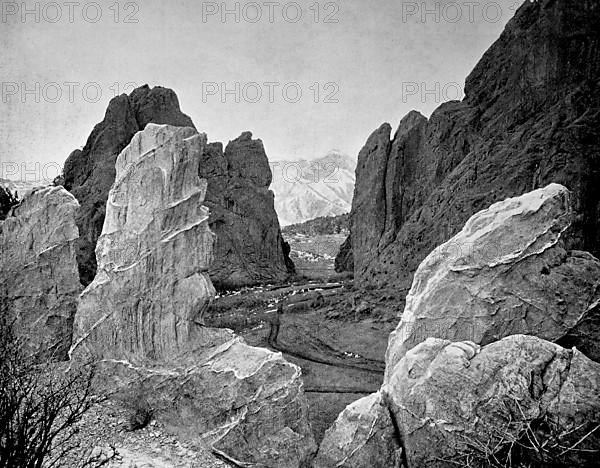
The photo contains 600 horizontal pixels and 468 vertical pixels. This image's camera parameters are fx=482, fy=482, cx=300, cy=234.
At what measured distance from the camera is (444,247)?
12.4 meters

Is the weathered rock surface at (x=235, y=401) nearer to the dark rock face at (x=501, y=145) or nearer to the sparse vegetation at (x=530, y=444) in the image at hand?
the sparse vegetation at (x=530, y=444)

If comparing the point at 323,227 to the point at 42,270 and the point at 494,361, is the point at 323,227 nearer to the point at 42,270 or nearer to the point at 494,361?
the point at 42,270

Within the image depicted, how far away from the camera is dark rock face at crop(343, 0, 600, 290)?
19.1 metres

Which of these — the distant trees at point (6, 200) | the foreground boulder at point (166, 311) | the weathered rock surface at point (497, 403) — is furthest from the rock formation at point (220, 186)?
the weathered rock surface at point (497, 403)

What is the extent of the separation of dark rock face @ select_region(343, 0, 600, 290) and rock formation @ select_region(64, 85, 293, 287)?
39.1ft

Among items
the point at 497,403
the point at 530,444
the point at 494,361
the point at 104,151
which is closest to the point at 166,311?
the point at 494,361

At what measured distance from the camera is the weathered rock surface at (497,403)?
8086 mm

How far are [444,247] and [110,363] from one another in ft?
29.0

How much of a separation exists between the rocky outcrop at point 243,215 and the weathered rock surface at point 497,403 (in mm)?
27127

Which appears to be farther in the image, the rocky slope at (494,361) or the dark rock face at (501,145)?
the dark rock face at (501,145)

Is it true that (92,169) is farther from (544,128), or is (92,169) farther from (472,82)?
(544,128)

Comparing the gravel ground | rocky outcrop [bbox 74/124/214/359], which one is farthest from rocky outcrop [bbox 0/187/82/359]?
the gravel ground

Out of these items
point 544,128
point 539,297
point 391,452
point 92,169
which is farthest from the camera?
point 92,169

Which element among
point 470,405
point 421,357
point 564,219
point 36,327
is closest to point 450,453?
point 470,405
